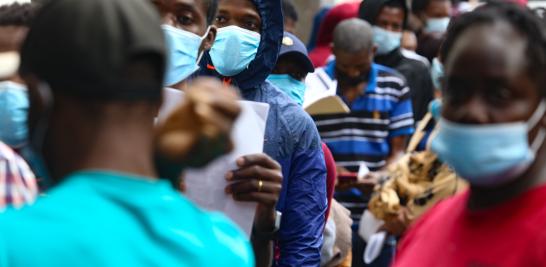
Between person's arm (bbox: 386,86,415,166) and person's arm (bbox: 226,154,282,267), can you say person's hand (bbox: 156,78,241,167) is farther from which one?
person's arm (bbox: 386,86,415,166)

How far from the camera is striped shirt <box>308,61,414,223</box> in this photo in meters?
7.72

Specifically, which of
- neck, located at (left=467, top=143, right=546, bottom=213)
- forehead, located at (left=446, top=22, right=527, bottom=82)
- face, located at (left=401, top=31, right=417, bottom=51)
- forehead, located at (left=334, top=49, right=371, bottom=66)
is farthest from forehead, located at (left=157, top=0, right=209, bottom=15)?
face, located at (left=401, top=31, right=417, bottom=51)

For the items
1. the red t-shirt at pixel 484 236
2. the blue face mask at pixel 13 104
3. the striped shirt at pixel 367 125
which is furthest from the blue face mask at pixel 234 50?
the striped shirt at pixel 367 125

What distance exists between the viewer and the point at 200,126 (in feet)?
7.75

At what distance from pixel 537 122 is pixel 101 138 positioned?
4.08 ft

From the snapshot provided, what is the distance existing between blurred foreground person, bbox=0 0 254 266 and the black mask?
5.56 metres

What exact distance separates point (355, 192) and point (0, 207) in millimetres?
4482

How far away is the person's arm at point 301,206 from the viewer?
468 centimetres

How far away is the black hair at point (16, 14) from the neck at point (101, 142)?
2014 millimetres

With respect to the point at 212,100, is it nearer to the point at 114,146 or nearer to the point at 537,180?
the point at 114,146

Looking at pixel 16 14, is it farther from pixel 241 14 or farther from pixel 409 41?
pixel 409 41

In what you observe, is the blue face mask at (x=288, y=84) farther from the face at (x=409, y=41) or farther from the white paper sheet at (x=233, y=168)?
the face at (x=409, y=41)

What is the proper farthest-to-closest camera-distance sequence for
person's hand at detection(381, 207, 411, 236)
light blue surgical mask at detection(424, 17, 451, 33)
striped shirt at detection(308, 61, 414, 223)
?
light blue surgical mask at detection(424, 17, 451, 33) < striped shirt at detection(308, 61, 414, 223) < person's hand at detection(381, 207, 411, 236)

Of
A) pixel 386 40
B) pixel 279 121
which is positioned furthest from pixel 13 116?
pixel 386 40
